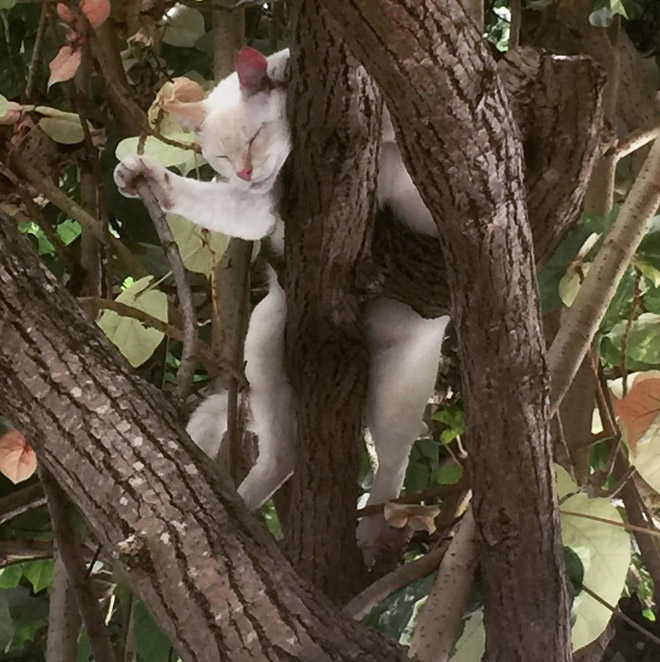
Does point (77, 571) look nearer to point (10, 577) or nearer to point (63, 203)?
point (63, 203)

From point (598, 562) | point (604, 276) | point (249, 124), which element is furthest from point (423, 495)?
point (249, 124)

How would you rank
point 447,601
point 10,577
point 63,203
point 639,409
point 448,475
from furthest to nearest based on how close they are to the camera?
point 10,577
point 448,475
point 63,203
point 639,409
point 447,601

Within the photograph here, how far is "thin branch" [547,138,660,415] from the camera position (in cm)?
64

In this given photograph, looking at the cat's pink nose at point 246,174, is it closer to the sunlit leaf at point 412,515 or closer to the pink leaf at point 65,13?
the pink leaf at point 65,13

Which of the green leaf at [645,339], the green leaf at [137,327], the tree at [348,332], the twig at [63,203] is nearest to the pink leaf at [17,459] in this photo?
the tree at [348,332]

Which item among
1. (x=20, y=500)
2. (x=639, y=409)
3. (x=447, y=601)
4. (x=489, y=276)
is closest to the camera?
(x=489, y=276)

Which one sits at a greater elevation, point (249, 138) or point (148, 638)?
point (249, 138)

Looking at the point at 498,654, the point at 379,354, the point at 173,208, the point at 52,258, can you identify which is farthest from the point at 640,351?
the point at 52,258

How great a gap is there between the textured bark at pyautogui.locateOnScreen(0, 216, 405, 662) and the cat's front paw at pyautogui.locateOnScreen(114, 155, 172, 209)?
17cm

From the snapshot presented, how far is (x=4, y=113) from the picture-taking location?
2.30ft

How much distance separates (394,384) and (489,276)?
0.36m

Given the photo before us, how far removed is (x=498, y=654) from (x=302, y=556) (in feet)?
0.77

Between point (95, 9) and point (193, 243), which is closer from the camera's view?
point (95, 9)

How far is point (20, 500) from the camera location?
93 cm
